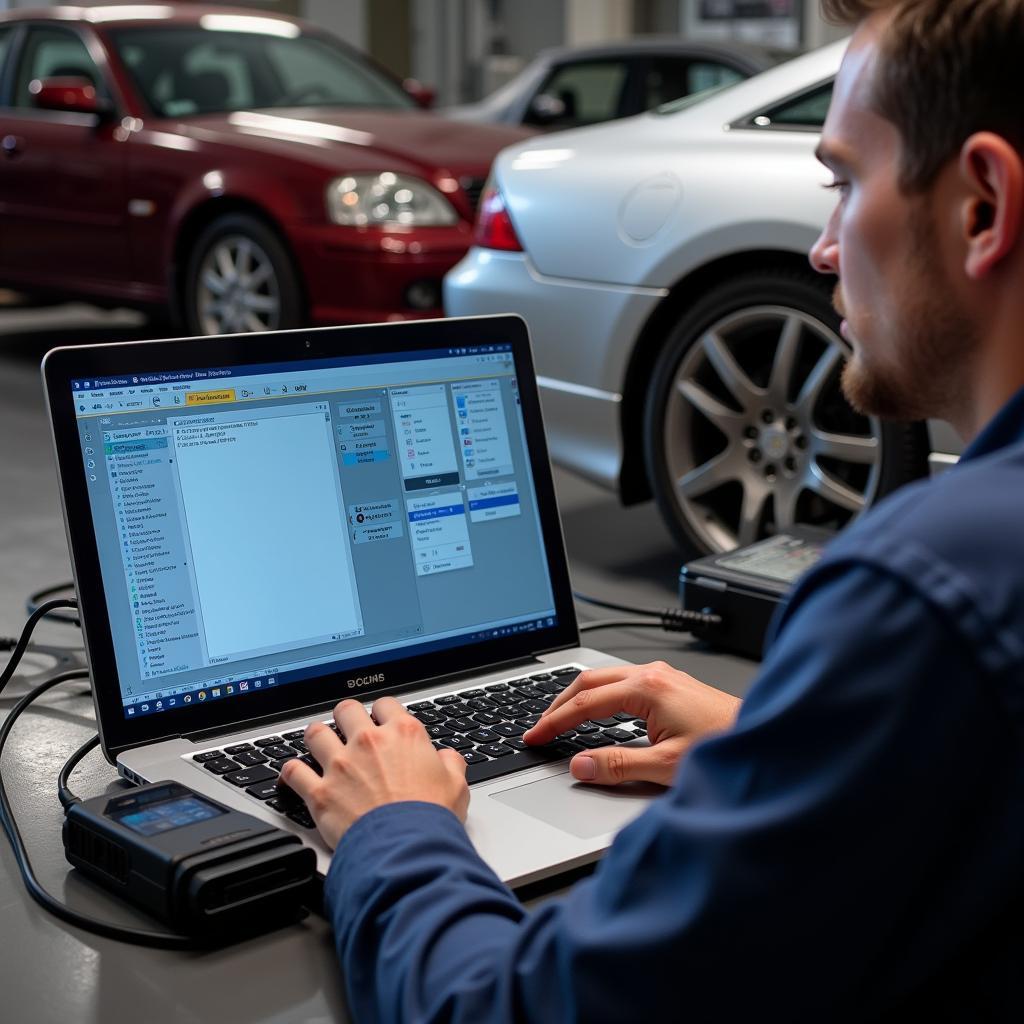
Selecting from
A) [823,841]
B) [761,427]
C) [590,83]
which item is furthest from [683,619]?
[590,83]

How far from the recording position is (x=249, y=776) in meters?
1.33

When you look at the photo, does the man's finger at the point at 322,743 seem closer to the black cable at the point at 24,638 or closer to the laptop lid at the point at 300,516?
the laptop lid at the point at 300,516

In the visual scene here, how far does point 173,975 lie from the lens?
109 centimetres

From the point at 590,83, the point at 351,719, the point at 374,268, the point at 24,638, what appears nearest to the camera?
the point at 351,719

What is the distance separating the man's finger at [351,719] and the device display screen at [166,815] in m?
0.12

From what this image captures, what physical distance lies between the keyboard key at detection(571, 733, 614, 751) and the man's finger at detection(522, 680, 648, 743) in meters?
0.05

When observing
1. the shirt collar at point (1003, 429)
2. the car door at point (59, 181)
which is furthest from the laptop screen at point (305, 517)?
the car door at point (59, 181)

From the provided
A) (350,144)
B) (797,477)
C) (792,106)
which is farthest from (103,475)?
(350,144)

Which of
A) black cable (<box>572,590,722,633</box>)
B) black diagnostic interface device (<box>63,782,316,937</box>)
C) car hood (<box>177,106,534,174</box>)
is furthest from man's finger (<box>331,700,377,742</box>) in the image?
car hood (<box>177,106,534,174</box>)

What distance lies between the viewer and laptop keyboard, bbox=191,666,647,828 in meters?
1.32

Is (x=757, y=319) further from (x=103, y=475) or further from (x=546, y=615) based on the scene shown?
(x=103, y=475)

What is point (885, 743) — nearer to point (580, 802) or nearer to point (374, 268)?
point (580, 802)

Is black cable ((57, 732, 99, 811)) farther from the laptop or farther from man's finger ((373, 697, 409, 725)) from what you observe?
man's finger ((373, 697, 409, 725))

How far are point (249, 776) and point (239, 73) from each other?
5.10 metres
